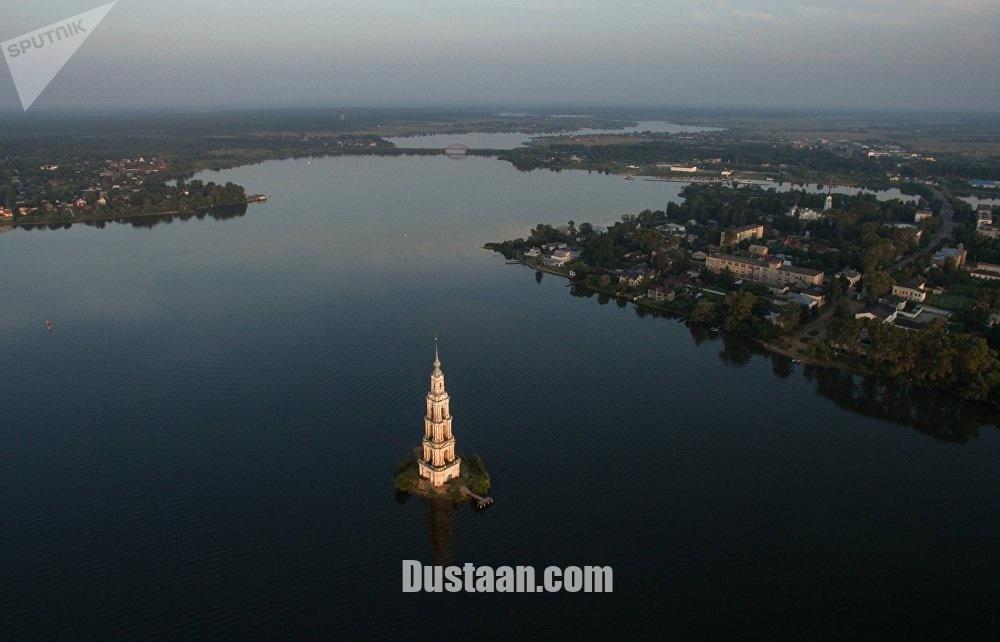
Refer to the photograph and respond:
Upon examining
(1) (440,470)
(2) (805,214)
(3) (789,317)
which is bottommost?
(1) (440,470)

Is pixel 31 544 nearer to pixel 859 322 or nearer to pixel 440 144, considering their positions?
pixel 859 322

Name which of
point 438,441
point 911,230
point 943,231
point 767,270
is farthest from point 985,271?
point 438,441

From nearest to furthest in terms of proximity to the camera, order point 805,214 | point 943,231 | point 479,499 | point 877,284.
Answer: point 479,499 → point 877,284 → point 943,231 → point 805,214

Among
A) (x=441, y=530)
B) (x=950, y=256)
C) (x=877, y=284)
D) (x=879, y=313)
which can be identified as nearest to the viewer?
(x=441, y=530)

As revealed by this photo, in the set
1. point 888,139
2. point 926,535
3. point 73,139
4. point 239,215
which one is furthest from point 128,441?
point 888,139

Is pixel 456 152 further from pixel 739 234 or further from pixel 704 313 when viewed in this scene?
pixel 704 313

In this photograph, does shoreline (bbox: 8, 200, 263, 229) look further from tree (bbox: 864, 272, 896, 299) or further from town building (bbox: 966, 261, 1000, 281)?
town building (bbox: 966, 261, 1000, 281)
